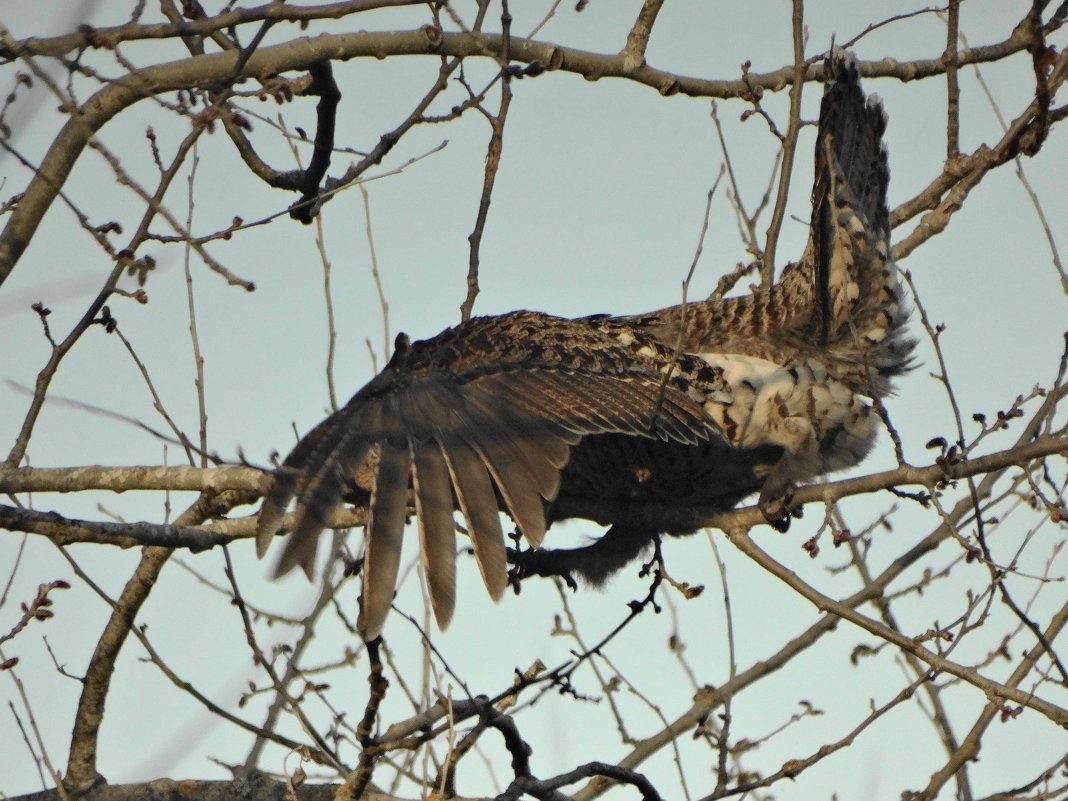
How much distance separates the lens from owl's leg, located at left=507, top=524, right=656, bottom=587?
4805mm

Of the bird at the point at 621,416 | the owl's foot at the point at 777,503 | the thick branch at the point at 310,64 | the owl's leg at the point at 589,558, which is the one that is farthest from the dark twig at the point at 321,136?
the owl's foot at the point at 777,503

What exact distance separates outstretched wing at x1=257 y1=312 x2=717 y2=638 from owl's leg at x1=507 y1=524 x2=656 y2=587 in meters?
0.79

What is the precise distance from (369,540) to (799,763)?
58.1 inches

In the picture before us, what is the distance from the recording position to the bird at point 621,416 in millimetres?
3152

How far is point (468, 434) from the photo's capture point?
11.3 feet

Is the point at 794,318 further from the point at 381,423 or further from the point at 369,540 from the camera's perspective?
the point at 369,540

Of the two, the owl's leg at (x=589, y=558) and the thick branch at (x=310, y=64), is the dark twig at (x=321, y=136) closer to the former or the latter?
the thick branch at (x=310, y=64)

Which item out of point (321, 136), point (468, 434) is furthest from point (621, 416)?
point (321, 136)

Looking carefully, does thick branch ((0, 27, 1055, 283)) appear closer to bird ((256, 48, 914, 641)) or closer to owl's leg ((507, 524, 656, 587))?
bird ((256, 48, 914, 641))

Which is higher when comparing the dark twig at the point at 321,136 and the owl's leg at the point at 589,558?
the dark twig at the point at 321,136

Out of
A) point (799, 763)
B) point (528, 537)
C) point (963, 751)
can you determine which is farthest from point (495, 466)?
point (963, 751)

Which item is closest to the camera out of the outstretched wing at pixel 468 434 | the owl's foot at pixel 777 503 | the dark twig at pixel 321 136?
the outstretched wing at pixel 468 434

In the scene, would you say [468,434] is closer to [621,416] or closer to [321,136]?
[621,416]

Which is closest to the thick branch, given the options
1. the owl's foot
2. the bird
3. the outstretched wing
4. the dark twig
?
the dark twig
